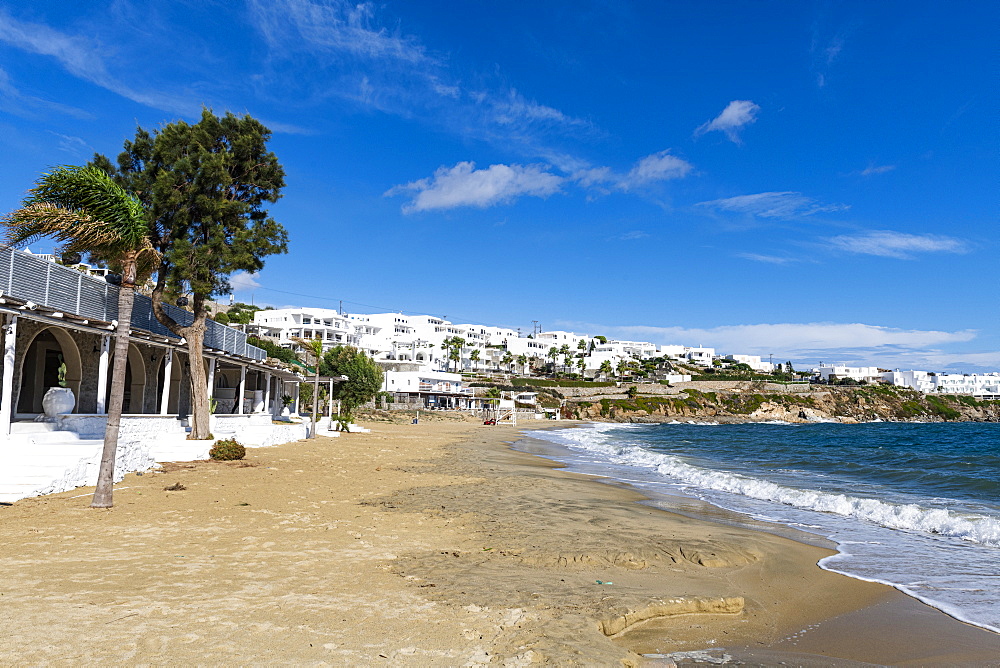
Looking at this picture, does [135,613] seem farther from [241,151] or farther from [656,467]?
[656,467]

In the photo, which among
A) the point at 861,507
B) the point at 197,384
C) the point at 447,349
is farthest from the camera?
the point at 447,349

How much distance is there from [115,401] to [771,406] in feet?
410

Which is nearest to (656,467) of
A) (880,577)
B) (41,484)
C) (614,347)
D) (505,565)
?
(880,577)

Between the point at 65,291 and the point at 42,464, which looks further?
the point at 65,291

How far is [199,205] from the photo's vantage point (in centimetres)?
1977

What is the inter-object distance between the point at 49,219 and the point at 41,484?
4.85 meters

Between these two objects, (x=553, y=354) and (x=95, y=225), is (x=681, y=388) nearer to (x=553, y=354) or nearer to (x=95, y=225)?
(x=553, y=354)

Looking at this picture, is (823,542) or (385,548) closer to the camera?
(385,548)

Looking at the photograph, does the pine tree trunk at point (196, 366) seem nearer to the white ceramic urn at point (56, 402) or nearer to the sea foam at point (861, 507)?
the white ceramic urn at point (56, 402)

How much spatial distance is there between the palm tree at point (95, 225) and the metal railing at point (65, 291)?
7.11ft

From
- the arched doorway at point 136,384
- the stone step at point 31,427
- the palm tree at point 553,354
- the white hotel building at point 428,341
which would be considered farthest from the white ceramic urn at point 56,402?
the palm tree at point 553,354

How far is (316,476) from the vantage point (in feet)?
55.3

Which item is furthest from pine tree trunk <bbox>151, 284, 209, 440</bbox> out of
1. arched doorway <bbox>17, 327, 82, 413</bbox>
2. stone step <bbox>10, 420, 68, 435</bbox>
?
stone step <bbox>10, 420, 68, 435</bbox>

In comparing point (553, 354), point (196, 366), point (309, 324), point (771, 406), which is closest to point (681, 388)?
point (771, 406)
